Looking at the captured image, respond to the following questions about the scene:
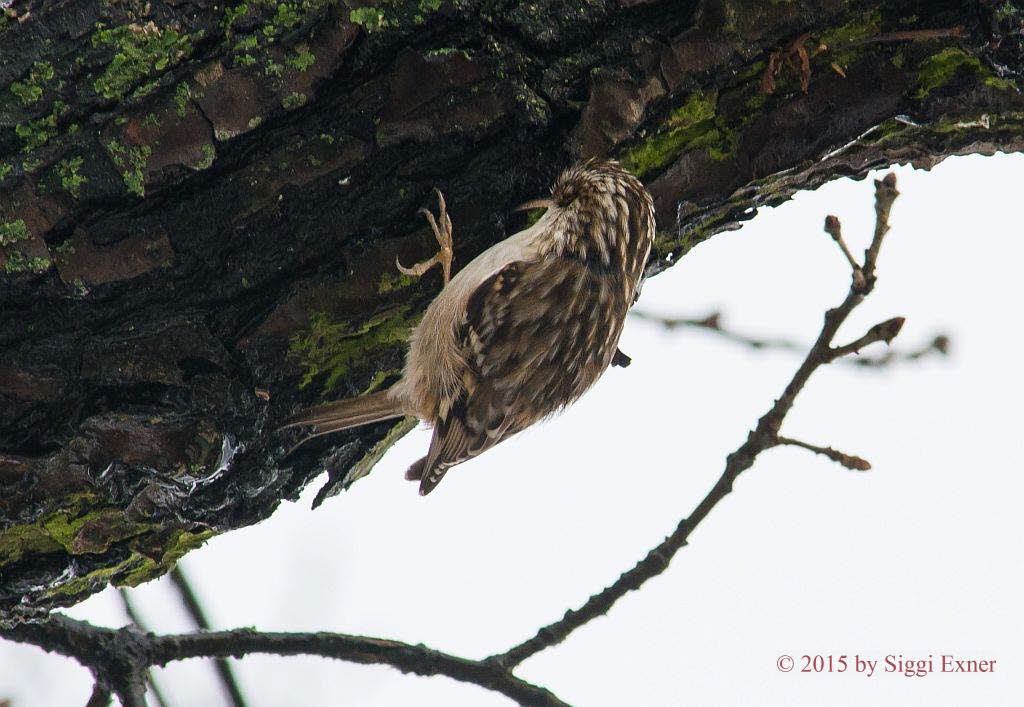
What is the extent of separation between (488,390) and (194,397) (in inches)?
31.7

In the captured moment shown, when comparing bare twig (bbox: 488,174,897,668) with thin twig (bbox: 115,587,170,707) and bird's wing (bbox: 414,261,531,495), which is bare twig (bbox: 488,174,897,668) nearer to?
bird's wing (bbox: 414,261,531,495)

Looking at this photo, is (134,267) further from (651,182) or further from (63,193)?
(651,182)

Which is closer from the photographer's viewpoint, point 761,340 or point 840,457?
point 840,457

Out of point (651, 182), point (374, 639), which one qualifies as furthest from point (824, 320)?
point (374, 639)

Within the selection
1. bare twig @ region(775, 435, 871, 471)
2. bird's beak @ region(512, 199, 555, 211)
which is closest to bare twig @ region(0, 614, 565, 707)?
bare twig @ region(775, 435, 871, 471)

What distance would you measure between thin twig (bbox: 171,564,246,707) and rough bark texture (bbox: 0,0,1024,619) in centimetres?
27

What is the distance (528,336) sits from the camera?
7.84 ft

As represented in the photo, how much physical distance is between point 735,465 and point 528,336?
88 cm

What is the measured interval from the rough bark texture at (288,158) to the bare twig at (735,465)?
518 millimetres

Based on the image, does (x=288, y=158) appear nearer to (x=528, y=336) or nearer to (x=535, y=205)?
(x=535, y=205)

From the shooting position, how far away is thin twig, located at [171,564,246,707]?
2.28 metres

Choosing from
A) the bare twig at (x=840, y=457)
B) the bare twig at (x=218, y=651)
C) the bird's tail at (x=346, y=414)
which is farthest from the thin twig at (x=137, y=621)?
the bare twig at (x=840, y=457)

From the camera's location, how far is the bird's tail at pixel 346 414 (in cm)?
202

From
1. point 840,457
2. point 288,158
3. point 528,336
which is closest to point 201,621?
point 528,336
